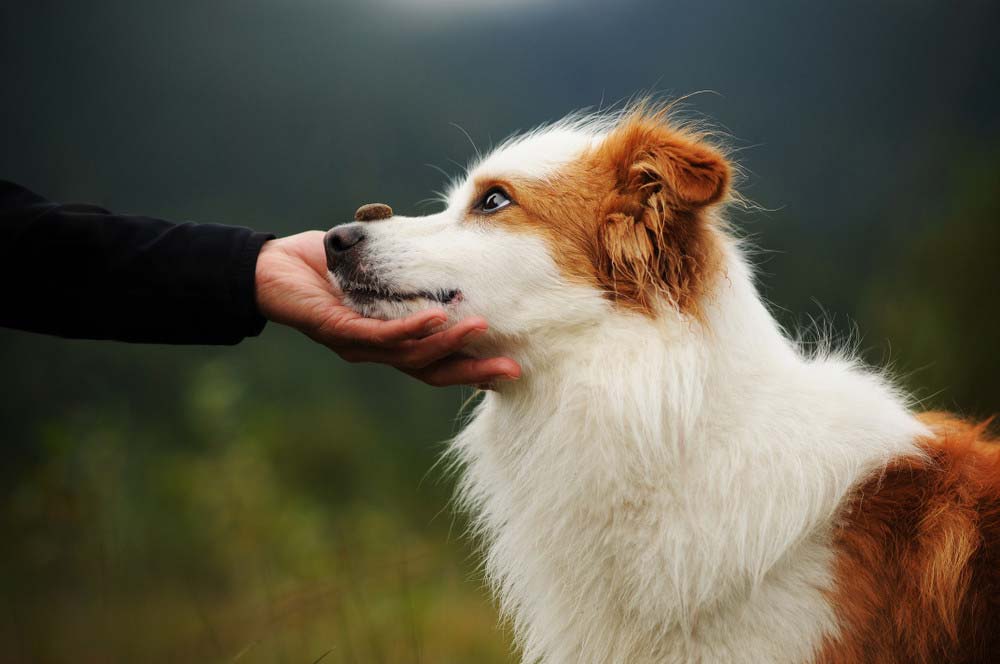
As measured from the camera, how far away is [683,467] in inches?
80.7

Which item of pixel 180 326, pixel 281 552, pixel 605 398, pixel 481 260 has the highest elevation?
pixel 481 260

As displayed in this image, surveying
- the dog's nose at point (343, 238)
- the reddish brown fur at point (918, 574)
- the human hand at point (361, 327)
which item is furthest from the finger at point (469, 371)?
the reddish brown fur at point (918, 574)

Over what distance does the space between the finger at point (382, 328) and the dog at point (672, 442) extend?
48 millimetres

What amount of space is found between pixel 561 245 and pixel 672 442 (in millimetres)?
630

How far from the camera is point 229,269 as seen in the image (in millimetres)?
2463

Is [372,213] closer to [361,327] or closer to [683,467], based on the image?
[361,327]

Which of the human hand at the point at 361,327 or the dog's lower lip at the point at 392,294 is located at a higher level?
the dog's lower lip at the point at 392,294

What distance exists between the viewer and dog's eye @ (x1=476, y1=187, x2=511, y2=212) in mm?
2350

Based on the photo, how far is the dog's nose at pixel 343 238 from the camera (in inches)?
89.7

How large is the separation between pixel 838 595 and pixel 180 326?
6.64ft

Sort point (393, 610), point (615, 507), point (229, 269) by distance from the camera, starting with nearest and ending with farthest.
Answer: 1. point (615, 507)
2. point (229, 269)
3. point (393, 610)

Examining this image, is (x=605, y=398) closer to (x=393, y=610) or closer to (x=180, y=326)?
(x=180, y=326)

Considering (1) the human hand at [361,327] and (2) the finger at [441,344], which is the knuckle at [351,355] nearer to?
(1) the human hand at [361,327]

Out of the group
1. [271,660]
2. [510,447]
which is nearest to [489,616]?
[271,660]
